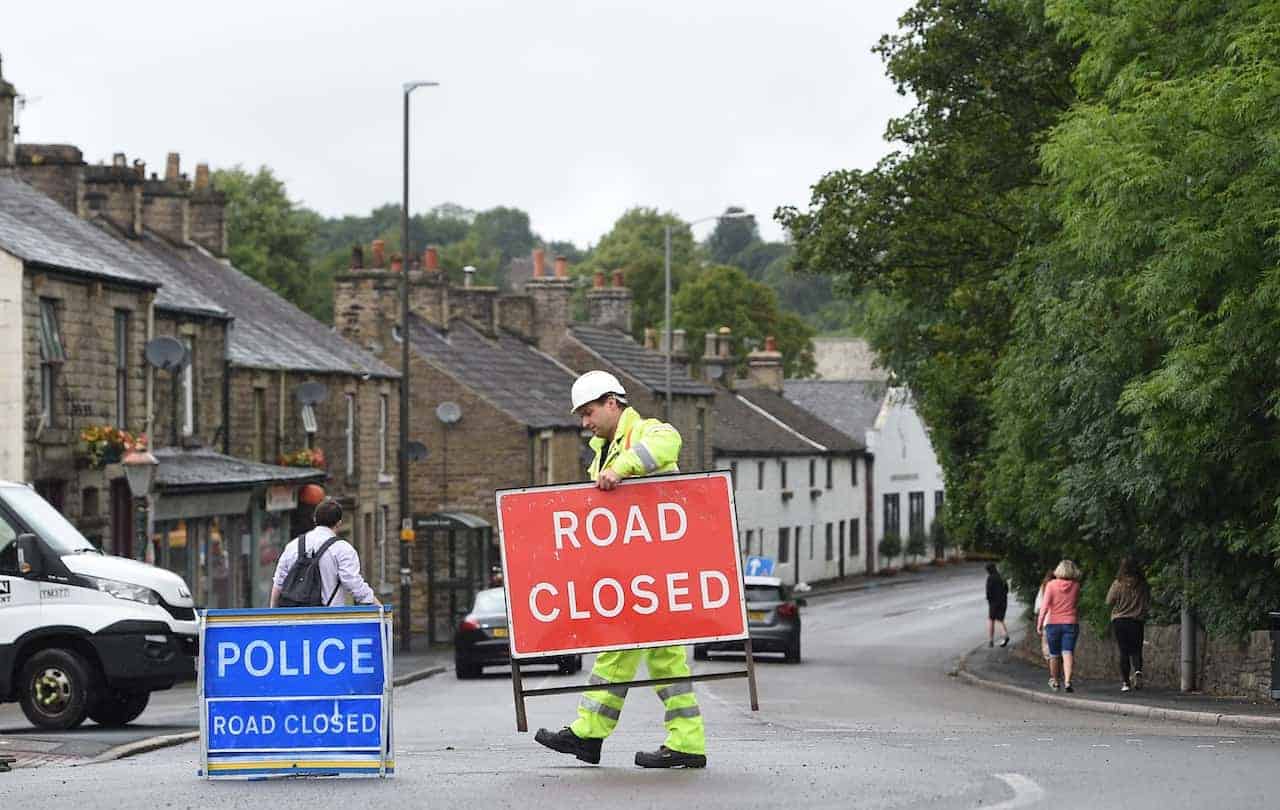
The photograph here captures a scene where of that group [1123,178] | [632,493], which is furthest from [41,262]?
[632,493]

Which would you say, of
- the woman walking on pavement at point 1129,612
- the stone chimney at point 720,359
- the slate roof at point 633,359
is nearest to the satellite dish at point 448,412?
the slate roof at point 633,359

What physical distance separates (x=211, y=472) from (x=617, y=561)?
23.4m

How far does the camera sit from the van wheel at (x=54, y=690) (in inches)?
739

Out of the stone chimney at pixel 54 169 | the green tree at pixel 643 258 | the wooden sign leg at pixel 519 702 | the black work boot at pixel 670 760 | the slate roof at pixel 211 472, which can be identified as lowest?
the black work boot at pixel 670 760

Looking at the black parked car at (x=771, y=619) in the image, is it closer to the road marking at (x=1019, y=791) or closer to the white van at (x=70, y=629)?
the white van at (x=70, y=629)

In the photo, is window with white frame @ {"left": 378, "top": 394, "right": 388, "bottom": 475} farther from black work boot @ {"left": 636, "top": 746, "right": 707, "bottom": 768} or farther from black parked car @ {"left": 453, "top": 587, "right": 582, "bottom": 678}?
black work boot @ {"left": 636, "top": 746, "right": 707, "bottom": 768}

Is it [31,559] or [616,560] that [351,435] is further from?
[616,560]

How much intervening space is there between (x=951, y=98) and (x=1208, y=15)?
39.1 feet

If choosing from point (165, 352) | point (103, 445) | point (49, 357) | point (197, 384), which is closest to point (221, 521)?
point (197, 384)

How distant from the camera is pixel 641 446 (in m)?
11.8

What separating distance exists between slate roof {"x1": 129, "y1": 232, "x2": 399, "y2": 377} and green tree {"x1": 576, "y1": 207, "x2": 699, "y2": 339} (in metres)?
55.2

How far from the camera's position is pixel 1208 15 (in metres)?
24.4

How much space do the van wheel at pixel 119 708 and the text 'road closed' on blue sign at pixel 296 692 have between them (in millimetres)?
7448

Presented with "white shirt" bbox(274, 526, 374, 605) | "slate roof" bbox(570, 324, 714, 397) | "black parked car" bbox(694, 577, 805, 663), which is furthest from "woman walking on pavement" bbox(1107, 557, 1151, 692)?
"slate roof" bbox(570, 324, 714, 397)
